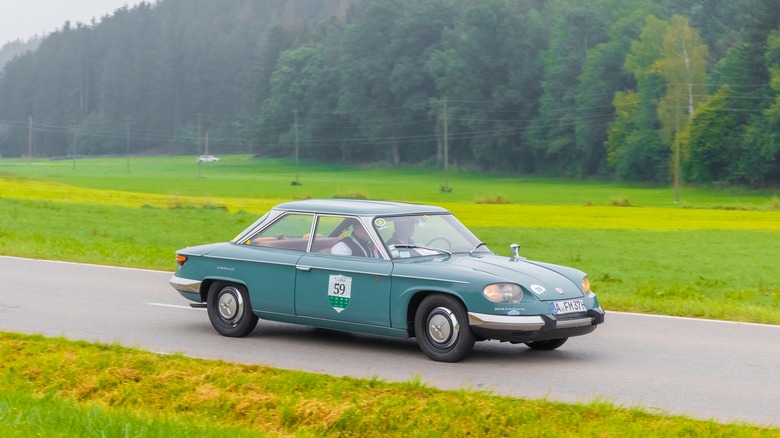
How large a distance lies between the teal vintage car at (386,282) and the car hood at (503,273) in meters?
0.01

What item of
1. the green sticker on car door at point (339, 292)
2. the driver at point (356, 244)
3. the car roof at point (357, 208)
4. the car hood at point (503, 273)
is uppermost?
the car roof at point (357, 208)

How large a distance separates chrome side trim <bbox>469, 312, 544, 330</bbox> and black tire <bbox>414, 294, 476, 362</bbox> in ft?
0.67

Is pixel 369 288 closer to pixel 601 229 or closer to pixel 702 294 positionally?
pixel 702 294

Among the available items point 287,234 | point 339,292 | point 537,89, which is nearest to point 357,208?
point 287,234

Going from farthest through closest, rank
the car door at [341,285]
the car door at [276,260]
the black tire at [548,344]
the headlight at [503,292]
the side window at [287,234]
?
the side window at [287,234] → the car door at [276,260] → the black tire at [548,344] → the car door at [341,285] → the headlight at [503,292]

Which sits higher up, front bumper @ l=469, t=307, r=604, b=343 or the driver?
the driver

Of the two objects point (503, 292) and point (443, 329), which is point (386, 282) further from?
point (503, 292)

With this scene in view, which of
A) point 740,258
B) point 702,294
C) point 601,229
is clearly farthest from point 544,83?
point 702,294

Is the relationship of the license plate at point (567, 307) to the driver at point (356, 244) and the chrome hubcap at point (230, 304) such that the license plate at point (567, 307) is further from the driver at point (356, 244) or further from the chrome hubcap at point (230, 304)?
the chrome hubcap at point (230, 304)

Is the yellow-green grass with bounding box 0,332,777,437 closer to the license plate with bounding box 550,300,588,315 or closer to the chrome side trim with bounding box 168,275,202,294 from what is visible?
the license plate with bounding box 550,300,588,315

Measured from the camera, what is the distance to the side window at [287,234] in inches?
451

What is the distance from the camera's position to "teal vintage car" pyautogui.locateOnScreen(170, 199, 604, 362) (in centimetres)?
995

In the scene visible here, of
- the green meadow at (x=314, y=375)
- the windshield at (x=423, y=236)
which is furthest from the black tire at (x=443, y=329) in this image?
the green meadow at (x=314, y=375)

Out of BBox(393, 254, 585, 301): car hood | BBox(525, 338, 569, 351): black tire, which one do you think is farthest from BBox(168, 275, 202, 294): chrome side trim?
BBox(525, 338, 569, 351): black tire
